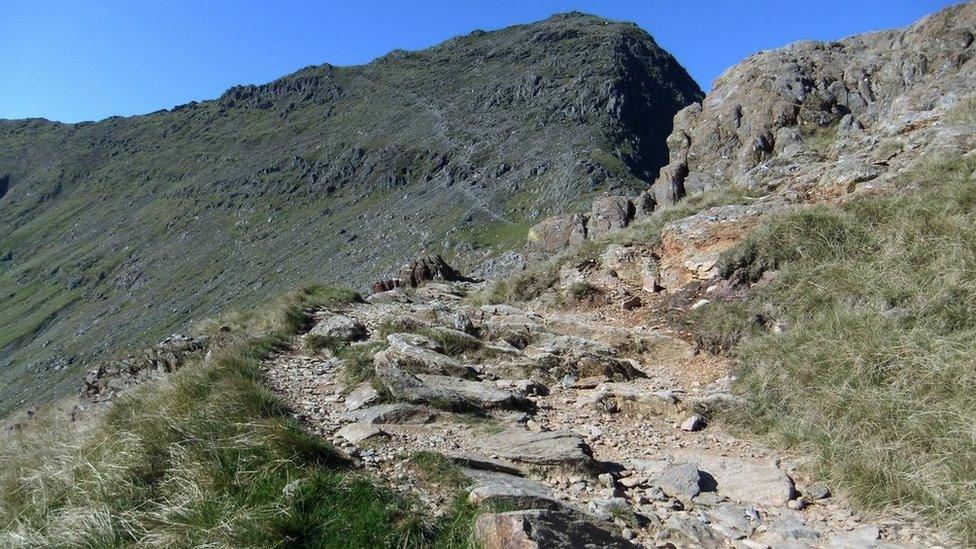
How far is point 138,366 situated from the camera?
36.1ft

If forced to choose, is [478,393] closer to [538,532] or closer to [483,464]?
[483,464]

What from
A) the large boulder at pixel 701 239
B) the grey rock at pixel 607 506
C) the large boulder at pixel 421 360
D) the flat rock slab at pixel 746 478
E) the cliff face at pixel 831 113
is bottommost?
the flat rock slab at pixel 746 478

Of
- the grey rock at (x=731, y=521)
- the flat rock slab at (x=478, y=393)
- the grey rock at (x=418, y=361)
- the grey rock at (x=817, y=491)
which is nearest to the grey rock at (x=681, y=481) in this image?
the grey rock at (x=731, y=521)

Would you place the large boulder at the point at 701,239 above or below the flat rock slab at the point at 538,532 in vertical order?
above

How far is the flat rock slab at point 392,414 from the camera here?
6098mm

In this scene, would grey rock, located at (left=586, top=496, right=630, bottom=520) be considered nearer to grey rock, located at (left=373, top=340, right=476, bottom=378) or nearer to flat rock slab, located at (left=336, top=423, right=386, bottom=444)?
flat rock slab, located at (left=336, top=423, right=386, bottom=444)

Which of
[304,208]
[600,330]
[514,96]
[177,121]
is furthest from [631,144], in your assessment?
[177,121]

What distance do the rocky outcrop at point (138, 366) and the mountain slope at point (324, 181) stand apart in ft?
192

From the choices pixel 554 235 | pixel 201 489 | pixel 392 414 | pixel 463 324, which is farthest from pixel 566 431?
pixel 554 235

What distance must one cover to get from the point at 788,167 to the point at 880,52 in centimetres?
900

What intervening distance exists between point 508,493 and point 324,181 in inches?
4617

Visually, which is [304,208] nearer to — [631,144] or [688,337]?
[631,144]

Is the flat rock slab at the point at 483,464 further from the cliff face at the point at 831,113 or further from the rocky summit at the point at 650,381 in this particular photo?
the cliff face at the point at 831,113

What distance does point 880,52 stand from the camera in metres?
19.2
